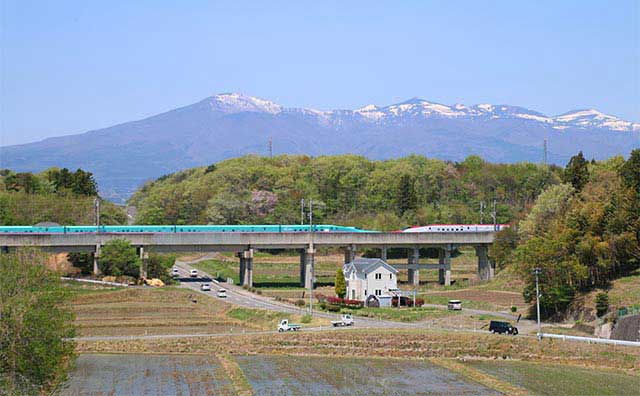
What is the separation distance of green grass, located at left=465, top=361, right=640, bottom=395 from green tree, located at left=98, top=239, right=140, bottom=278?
4498cm

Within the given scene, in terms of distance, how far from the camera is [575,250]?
66438mm

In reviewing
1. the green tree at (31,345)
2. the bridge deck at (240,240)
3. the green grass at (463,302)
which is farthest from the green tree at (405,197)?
the green tree at (31,345)

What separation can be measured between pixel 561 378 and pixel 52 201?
297ft

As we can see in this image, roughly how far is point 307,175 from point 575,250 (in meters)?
82.5

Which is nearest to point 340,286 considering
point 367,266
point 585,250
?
point 367,266

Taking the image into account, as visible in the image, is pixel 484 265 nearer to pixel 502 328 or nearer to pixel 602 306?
pixel 602 306

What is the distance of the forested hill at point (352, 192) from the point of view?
431 ft

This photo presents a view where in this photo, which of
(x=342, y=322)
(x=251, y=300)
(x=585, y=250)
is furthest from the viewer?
(x=251, y=300)

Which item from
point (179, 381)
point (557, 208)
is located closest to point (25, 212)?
point (557, 208)

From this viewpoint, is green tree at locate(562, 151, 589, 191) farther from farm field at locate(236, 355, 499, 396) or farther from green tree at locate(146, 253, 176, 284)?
farm field at locate(236, 355, 499, 396)

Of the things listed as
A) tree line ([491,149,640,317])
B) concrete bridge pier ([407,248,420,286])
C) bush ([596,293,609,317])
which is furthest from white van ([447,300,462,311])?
concrete bridge pier ([407,248,420,286])

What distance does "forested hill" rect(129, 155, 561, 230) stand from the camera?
132m

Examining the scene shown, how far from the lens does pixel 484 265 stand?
97312 mm

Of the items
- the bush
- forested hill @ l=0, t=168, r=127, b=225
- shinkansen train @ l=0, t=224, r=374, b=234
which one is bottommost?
the bush
